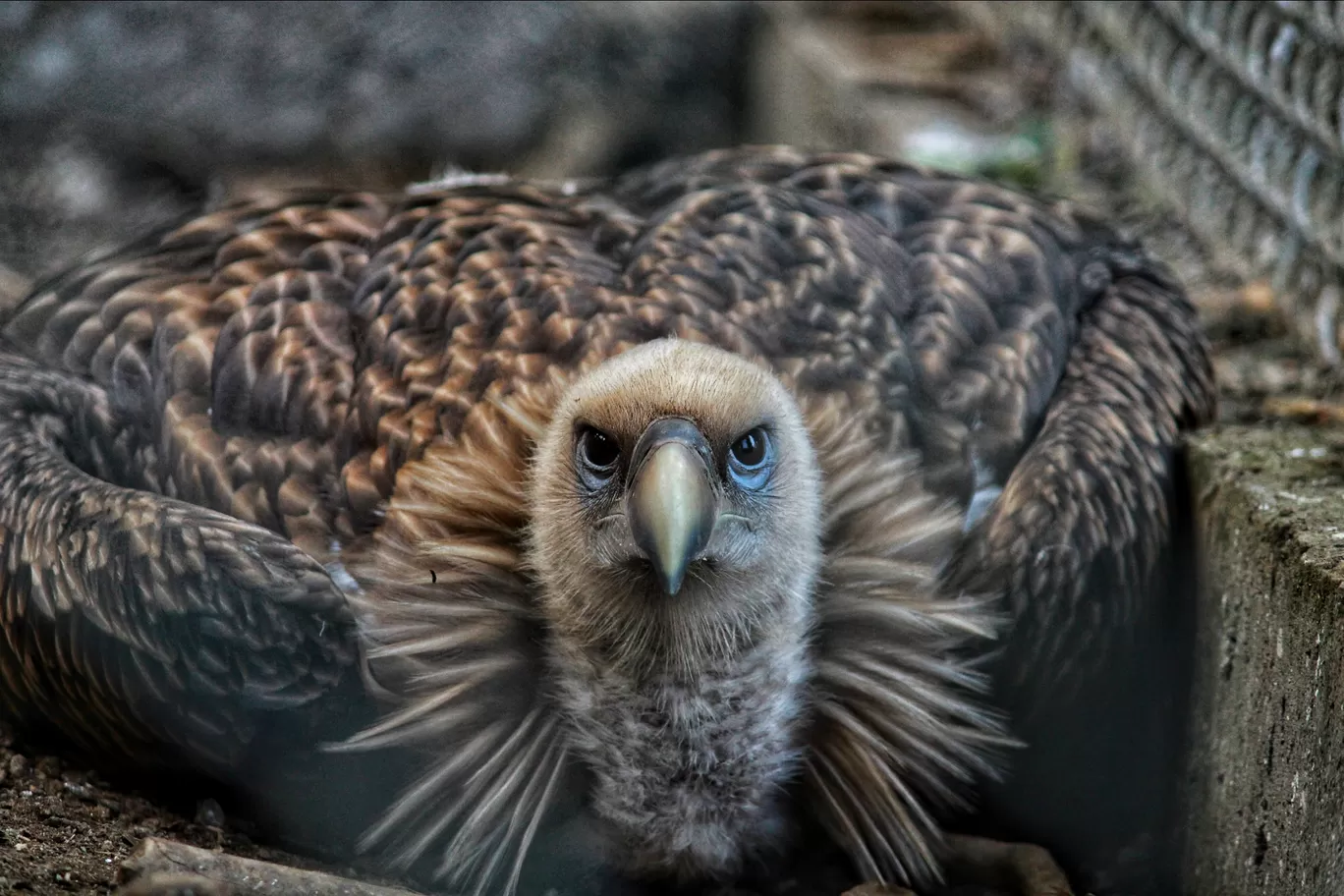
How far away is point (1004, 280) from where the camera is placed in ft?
11.6

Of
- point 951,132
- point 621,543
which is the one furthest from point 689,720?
point 951,132

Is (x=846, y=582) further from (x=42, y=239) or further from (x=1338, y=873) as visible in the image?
(x=42, y=239)

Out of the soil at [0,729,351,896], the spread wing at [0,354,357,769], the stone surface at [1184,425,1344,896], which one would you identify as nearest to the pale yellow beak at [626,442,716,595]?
the spread wing at [0,354,357,769]

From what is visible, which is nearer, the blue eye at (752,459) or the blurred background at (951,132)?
the blue eye at (752,459)

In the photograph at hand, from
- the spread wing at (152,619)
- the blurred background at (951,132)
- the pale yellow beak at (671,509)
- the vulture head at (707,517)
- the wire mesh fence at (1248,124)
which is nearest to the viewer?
the pale yellow beak at (671,509)

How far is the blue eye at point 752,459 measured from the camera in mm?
2744

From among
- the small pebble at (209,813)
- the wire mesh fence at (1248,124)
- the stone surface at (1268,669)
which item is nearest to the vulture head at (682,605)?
the small pebble at (209,813)

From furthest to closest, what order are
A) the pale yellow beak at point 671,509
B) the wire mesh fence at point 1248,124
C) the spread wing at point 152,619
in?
1. the wire mesh fence at point 1248,124
2. the spread wing at point 152,619
3. the pale yellow beak at point 671,509

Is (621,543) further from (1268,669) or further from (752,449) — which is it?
(1268,669)

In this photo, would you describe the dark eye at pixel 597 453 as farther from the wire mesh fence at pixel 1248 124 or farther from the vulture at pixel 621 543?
the wire mesh fence at pixel 1248 124

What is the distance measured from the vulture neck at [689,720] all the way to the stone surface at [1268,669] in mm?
758

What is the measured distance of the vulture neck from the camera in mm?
2789

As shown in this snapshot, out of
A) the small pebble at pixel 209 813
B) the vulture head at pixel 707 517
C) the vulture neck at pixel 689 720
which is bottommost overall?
the small pebble at pixel 209 813

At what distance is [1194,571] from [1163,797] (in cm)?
44
